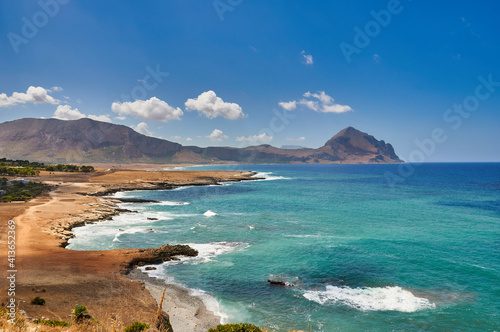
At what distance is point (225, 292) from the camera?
23.4 m

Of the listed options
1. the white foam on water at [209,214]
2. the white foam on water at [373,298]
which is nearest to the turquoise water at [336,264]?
the white foam on water at [373,298]

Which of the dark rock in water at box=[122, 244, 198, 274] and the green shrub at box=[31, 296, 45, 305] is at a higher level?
the green shrub at box=[31, 296, 45, 305]

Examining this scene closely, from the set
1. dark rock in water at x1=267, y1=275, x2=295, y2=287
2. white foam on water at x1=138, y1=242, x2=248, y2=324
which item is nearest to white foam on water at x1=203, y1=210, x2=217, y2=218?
white foam on water at x1=138, y1=242, x2=248, y2=324

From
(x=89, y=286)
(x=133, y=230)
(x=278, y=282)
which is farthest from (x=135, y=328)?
(x=133, y=230)

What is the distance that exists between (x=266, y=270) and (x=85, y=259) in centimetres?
1944

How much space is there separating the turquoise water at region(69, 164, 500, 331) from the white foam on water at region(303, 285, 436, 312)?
0.08 meters

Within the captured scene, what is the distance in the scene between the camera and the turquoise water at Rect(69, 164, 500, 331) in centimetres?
1970

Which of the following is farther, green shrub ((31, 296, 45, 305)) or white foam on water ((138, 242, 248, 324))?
white foam on water ((138, 242, 248, 324))

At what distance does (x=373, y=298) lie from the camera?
22.0 m

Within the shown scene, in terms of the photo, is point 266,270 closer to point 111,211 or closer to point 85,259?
point 85,259

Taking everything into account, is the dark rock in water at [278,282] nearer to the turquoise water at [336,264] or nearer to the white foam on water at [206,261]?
the turquoise water at [336,264]

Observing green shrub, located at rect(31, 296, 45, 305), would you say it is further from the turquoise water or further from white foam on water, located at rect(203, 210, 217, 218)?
white foam on water, located at rect(203, 210, 217, 218)

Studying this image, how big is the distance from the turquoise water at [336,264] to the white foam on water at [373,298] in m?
0.08

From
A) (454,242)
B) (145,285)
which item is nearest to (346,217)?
(454,242)
